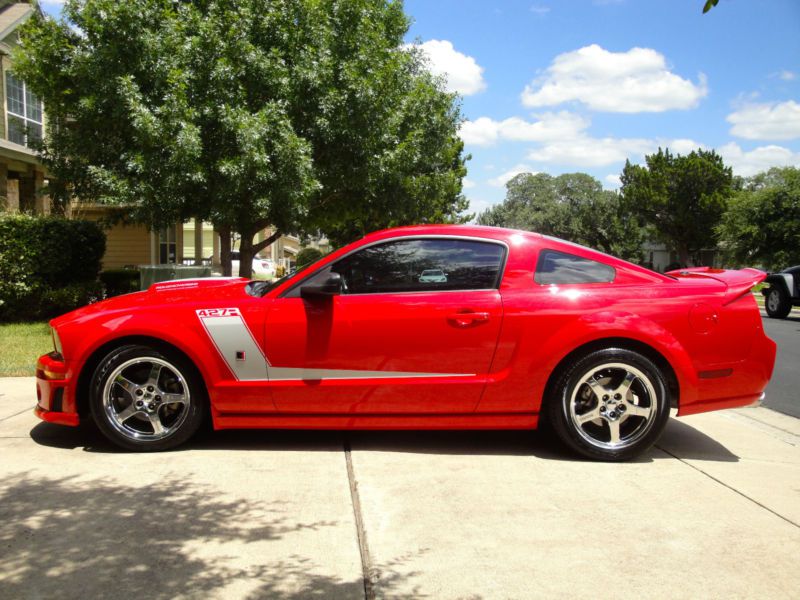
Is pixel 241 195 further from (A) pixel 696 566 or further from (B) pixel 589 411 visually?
(A) pixel 696 566

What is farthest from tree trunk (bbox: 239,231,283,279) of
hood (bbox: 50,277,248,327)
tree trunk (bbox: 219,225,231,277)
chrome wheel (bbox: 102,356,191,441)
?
chrome wheel (bbox: 102,356,191,441)

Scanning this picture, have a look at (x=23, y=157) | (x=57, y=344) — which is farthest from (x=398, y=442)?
(x=23, y=157)

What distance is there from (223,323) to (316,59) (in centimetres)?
938

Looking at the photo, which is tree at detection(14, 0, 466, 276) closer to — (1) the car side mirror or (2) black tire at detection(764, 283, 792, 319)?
(1) the car side mirror

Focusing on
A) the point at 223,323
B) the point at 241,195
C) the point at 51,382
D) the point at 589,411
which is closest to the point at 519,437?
the point at 589,411

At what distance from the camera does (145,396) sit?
438cm

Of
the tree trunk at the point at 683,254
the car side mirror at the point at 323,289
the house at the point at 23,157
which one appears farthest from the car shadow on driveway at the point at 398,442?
the tree trunk at the point at 683,254

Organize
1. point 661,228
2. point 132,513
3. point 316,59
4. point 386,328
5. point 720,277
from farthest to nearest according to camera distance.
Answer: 1. point 661,228
2. point 316,59
3. point 720,277
4. point 386,328
5. point 132,513

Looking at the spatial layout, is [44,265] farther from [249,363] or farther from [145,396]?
[249,363]

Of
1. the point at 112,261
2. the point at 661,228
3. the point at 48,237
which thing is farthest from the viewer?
the point at 661,228

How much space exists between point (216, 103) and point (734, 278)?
30.3ft

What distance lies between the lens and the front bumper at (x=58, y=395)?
4.40 m

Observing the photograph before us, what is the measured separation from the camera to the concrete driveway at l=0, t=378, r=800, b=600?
2809mm

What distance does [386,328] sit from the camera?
4.32 m
